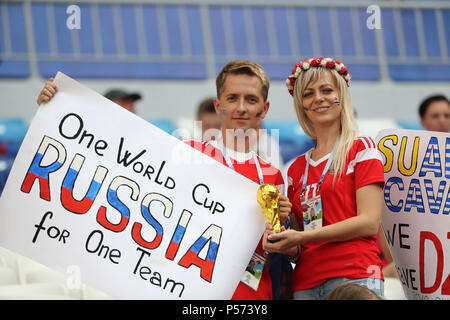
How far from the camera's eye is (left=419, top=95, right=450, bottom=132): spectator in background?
3.85m

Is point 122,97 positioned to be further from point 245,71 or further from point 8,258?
point 245,71

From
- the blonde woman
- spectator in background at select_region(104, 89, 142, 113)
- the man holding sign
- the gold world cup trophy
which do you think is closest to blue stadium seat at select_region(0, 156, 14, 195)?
spectator in background at select_region(104, 89, 142, 113)

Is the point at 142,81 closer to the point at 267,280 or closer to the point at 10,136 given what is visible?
the point at 10,136

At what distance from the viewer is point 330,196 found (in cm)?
225

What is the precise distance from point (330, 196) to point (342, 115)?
0.28 meters

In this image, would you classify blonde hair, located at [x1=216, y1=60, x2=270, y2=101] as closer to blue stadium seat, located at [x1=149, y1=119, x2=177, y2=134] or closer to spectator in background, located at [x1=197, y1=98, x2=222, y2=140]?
spectator in background, located at [x1=197, y1=98, x2=222, y2=140]

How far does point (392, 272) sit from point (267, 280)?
1.44m

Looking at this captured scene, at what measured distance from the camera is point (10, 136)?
541 cm

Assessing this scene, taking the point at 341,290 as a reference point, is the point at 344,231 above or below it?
above

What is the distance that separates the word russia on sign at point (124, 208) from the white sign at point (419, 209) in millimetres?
481

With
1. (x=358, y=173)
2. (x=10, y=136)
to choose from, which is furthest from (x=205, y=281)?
(x=10, y=136)
